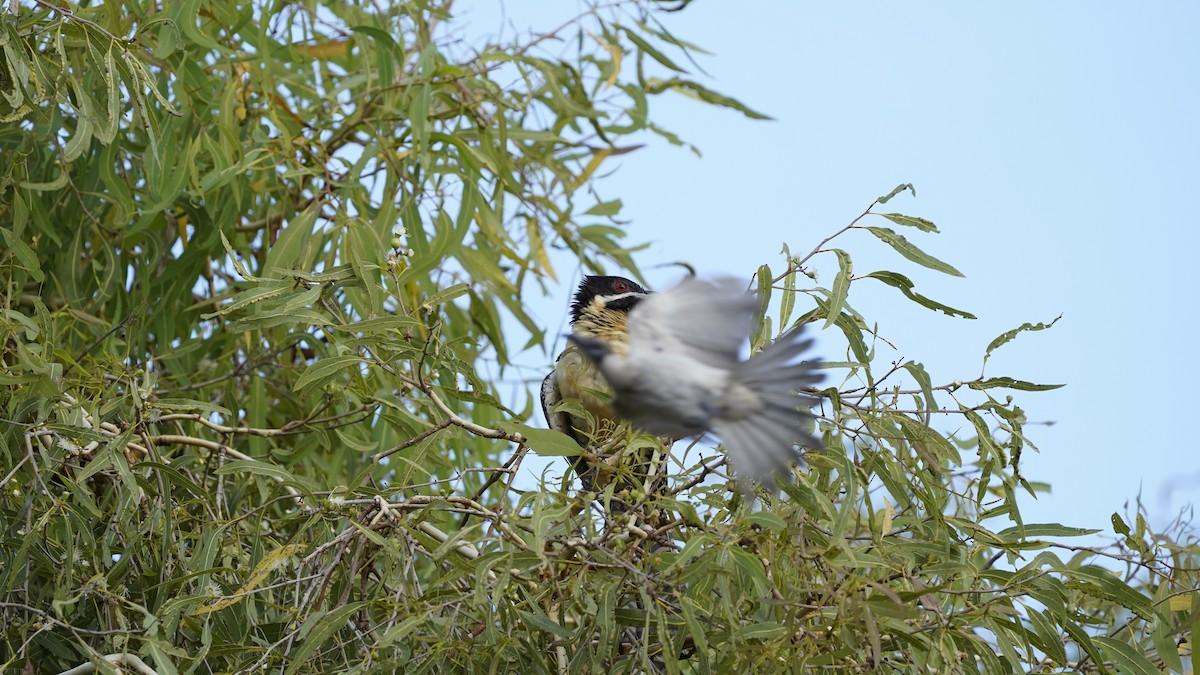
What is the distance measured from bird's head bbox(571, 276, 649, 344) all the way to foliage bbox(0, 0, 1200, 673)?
1.46 ft

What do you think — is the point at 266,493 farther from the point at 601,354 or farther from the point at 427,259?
the point at 601,354

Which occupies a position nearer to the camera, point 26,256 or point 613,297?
point 26,256

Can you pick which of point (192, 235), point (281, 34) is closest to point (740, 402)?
point (192, 235)

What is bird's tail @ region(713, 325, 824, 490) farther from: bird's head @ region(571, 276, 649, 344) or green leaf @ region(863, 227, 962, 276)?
bird's head @ region(571, 276, 649, 344)

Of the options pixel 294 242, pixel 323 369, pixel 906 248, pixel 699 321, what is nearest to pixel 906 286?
pixel 906 248

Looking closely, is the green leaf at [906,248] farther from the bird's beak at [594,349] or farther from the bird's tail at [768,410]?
the bird's beak at [594,349]

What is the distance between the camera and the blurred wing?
90.7 inches

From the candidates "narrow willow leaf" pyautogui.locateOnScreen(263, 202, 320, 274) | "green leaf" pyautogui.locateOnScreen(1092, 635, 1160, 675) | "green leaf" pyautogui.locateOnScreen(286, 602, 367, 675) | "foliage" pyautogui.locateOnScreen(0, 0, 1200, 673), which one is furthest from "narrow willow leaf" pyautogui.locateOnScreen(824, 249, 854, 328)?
"narrow willow leaf" pyautogui.locateOnScreen(263, 202, 320, 274)

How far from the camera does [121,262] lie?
144 inches

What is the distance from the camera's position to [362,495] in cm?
246

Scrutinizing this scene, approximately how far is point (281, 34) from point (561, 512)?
2.40m

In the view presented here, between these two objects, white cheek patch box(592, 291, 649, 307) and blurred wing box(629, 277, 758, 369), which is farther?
white cheek patch box(592, 291, 649, 307)

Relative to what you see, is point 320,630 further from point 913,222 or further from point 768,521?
point 913,222

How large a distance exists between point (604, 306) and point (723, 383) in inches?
56.1
